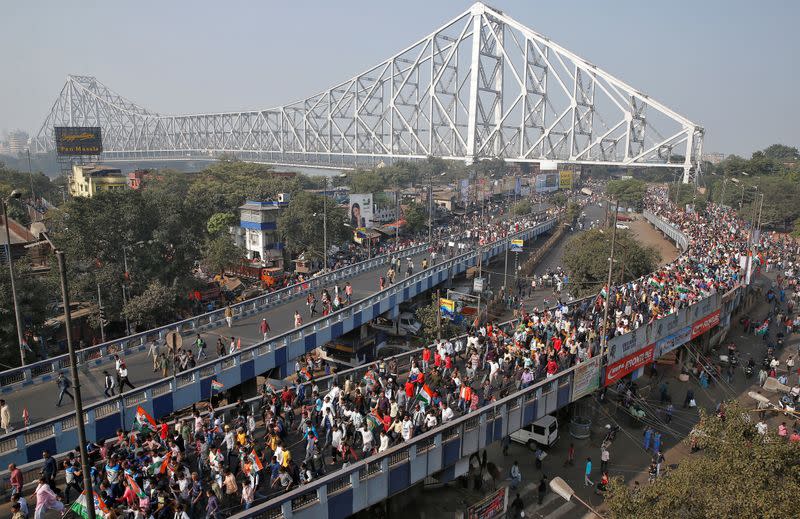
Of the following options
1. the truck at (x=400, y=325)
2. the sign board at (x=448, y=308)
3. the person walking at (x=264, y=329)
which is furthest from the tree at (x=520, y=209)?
the person walking at (x=264, y=329)

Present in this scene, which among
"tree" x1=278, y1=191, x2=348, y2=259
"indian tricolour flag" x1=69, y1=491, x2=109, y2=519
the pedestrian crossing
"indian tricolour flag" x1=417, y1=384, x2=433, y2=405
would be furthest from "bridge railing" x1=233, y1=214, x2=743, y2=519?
"tree" x1=278, y1=191, x2=348, y2=259

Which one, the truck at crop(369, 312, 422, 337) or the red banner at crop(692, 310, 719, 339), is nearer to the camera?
the red banner at crop(692, 310, 719, 339)

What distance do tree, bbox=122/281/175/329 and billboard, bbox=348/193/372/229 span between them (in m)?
26.6

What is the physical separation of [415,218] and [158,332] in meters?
38.1

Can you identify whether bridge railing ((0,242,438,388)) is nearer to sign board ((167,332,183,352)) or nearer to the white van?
sign board ((167,332,183,352))

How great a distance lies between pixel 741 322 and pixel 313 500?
2994 centimetres

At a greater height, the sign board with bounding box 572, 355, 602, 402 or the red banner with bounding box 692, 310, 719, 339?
the sign board with bounding box 572, 355, 602, 402

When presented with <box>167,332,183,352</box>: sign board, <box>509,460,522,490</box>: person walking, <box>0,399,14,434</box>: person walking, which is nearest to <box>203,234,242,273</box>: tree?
<box>167,332,183,352</box>: sign board

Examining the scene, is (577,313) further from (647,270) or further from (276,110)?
(276,110)

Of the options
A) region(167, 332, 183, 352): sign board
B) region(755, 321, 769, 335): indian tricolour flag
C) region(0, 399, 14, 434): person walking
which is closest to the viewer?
region(0, 399, 14, 434): person walking

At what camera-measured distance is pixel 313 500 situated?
34.3 feet

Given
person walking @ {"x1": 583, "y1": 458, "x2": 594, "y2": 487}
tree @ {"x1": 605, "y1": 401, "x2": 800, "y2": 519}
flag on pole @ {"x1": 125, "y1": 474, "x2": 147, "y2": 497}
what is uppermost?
tree @ {"x1": 605, "y1": 401, "x2": 800, "y2": 519}

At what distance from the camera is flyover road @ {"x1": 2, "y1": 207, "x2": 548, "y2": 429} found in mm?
14844

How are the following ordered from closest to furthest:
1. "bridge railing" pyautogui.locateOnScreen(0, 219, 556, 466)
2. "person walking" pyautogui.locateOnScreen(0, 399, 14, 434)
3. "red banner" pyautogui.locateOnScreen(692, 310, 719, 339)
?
"bridge railing" pyautogui.locateOnScreen(0, 219, 556, 466) → "person walking" pyautogui.locateOnScreen(0, 399, 14, 434) → "red banner" pyautogui.locateOnScreen(692, 310, 719, 339)
